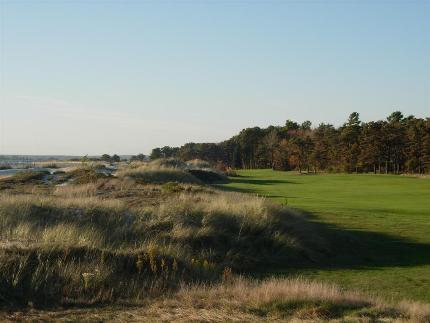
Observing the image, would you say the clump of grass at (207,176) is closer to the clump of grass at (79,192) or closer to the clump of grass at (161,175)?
the clump of grass at (161,175)

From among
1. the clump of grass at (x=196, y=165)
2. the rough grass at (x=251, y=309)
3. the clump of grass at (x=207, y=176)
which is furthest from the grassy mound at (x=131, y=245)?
the clump of grass at (x=196, y=165)

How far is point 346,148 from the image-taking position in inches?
3430

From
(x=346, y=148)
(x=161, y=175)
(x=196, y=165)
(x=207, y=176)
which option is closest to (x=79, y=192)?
(x=161, y=175)

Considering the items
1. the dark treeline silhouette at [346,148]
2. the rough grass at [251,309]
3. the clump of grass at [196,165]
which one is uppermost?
the dark treeline silhouette at [346,148]

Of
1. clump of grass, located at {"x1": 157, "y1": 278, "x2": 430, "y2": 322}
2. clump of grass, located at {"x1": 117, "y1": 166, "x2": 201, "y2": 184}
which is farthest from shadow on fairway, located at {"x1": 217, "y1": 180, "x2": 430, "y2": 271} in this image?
clump of grass, located at {"x1": 117, "y1": 166, "x2": 201, "y2": 184}

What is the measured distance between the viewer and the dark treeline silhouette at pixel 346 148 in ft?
248

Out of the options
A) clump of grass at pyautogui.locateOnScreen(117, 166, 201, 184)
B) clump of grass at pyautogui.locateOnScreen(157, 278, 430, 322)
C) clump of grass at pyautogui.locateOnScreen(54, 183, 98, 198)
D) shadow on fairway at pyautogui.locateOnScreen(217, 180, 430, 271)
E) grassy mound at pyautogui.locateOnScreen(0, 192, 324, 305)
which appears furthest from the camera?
clump of grass at pyautogui.locateOnScreen(117, 166, 201, 184)

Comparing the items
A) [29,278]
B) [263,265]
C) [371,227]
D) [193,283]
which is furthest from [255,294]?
[371,227]

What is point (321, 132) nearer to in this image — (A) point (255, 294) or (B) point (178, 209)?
(B) point (178, 209)

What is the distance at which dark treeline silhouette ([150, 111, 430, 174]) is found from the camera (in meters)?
75.5

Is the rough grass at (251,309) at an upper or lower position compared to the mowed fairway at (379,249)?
upper

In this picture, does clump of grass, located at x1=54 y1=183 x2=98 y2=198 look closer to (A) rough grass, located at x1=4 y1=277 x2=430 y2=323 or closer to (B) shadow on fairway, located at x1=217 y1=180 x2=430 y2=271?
(B) shadow on fairway, located at x1=217 y1=180 x2=430 y2=271

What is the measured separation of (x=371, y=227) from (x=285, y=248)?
20.6 ft

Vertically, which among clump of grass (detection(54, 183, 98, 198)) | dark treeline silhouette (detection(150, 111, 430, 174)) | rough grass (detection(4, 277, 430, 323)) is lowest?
rough grass (detection(4, 277, 430, 323))
